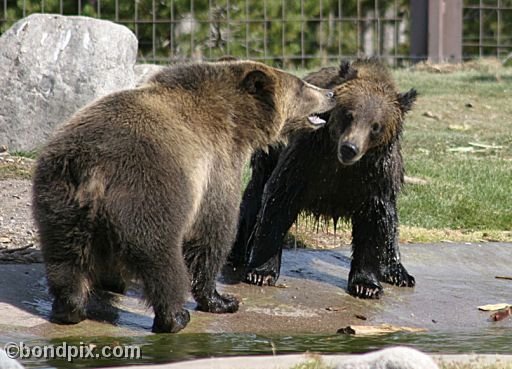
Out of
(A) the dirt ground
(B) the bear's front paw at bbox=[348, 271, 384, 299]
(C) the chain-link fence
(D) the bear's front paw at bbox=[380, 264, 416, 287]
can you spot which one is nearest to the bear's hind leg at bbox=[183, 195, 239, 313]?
(B) the bear's front paw at bbox=[348, 271, 384, 299]

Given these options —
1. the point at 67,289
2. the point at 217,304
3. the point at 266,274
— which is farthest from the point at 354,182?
the point at 67,289

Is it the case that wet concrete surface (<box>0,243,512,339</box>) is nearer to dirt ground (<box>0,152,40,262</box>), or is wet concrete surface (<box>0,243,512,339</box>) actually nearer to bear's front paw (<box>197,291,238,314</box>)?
bear's front paw (<box>197,291,238,314</box>)

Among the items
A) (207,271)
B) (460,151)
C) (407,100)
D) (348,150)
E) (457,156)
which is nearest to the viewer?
(207,271)

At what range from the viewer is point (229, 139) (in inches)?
301

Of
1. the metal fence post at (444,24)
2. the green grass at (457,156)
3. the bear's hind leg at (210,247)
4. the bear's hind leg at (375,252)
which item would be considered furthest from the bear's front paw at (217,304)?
the metal fence post at (444,24)

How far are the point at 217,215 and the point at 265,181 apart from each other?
2.00 m

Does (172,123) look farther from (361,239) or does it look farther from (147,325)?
(361,239)

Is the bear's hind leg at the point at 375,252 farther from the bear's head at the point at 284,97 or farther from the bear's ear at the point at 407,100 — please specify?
the bear's head at the point at 284,97

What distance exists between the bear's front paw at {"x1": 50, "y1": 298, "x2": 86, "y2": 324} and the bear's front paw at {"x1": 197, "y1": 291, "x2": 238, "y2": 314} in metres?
0.82

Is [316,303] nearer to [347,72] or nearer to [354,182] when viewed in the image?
[354,182]

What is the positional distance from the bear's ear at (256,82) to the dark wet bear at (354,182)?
0.75 m

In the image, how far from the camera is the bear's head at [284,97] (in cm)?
780

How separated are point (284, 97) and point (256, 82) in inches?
10.4

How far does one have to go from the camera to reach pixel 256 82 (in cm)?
780
